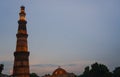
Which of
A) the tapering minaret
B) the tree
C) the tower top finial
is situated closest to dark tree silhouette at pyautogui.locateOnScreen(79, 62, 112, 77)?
the tree

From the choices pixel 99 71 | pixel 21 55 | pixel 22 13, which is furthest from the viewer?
pixel 99 71

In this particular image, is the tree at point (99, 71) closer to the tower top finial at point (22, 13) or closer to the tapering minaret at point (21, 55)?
the tapering minaret at point (21, 55)

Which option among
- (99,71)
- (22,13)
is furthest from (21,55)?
(99,71)

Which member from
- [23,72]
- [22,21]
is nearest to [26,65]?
[23,72]

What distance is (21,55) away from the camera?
7744 cm

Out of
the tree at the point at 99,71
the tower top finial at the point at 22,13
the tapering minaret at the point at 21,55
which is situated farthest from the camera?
the tree at the point at 99,71

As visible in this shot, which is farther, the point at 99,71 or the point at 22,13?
the point at 99,71

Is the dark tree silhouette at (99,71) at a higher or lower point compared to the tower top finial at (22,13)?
lower

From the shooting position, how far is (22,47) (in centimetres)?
7869

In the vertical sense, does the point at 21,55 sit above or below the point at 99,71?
above

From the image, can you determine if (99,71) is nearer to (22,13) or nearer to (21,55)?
(21,55)

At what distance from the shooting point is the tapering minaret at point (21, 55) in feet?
248

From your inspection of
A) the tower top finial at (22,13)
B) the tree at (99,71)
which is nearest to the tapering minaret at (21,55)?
the tower top finial at (22,13)

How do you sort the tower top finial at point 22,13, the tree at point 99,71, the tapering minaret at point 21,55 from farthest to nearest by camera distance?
the tree at point 99,71, the tower top finial at point 22,13, the tapering minaret at point 21,55
